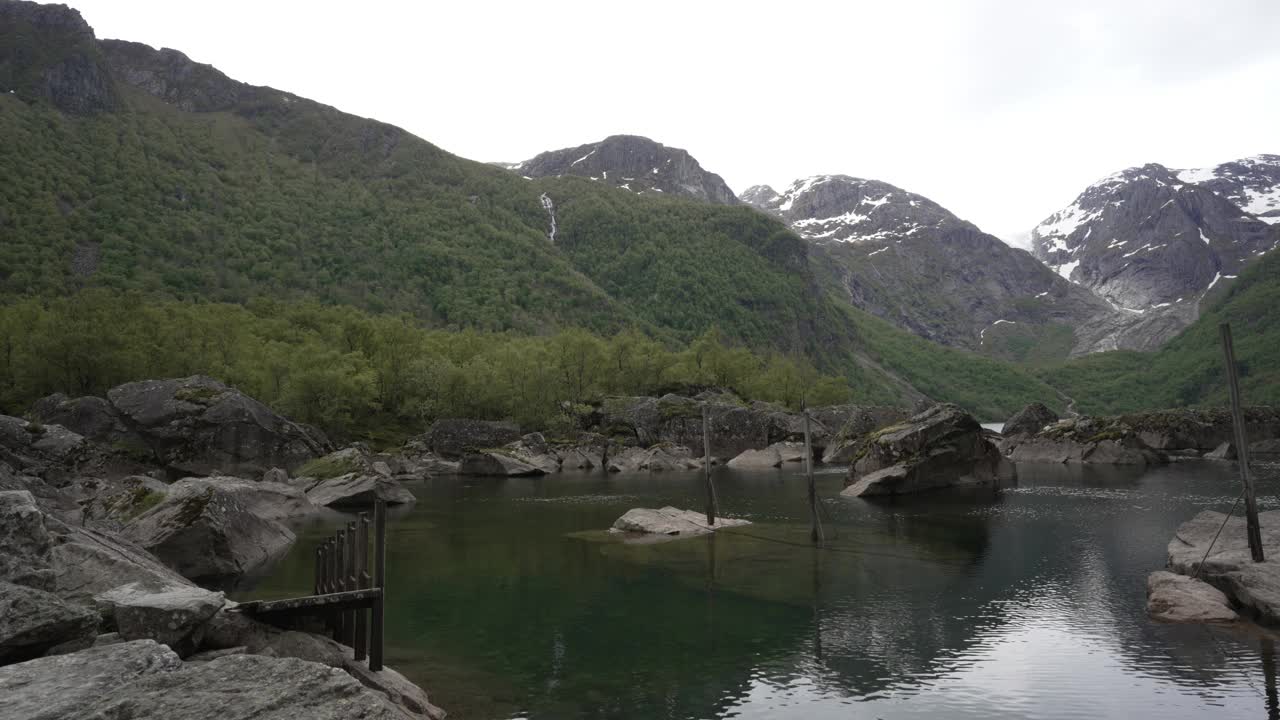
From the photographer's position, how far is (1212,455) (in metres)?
84.8

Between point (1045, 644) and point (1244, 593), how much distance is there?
6950 millimetres

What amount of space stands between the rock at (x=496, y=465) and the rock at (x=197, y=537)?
45.6 metres

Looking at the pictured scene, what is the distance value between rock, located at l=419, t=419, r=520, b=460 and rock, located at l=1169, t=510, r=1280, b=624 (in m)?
70.7

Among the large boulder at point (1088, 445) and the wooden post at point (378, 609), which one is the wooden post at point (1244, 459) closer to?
the wooden post at point (378, 609)

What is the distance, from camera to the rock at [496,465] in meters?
77.5

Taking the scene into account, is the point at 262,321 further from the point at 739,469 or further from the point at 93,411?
the point at 739,469

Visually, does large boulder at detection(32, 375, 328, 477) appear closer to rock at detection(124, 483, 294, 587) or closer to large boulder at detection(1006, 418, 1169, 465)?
rock at detection(124, 483, 294, 587)

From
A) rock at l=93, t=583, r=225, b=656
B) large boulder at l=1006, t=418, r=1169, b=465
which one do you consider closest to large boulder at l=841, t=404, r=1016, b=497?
large boulder at l=1006, t=418, r=1169, b=465

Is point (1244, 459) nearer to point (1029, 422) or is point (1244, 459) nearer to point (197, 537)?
point (197, 537)

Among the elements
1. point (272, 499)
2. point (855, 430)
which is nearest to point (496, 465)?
point (272, 499)

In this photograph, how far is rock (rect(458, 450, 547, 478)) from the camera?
77500mm

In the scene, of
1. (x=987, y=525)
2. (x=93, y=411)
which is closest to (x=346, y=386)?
(x=93, y=411)

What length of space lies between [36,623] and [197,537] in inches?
759

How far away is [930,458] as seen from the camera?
58656 mm
